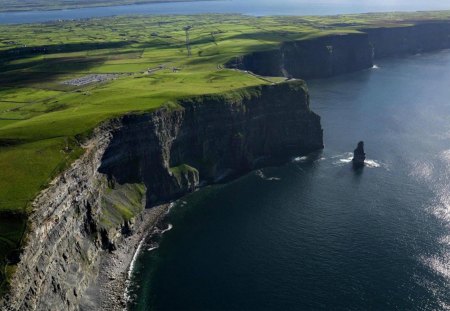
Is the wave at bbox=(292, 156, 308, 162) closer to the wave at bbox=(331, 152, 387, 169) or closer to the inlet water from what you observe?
the inlet water

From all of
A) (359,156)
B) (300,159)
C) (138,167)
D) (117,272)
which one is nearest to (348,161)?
(359,156)

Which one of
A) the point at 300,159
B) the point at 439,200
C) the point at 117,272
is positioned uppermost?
the point at 300,159

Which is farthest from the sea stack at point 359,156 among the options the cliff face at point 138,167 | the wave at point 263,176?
the wave at point 263,176

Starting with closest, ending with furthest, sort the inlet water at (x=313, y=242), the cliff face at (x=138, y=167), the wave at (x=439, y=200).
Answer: the cliff face at (x=138, y=167) < the inlet water at (x=313, y=242) < the wave at (x=439, y=200)

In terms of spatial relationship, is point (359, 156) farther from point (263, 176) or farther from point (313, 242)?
point (313, 242)

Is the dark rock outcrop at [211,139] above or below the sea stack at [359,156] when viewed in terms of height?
above

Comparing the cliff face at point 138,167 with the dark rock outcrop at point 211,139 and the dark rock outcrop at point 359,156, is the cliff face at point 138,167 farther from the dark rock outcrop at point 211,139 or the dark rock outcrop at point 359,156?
the dark rock outcrop at point 359,156

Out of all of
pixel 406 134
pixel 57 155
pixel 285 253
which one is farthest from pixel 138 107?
pixel 406 134
